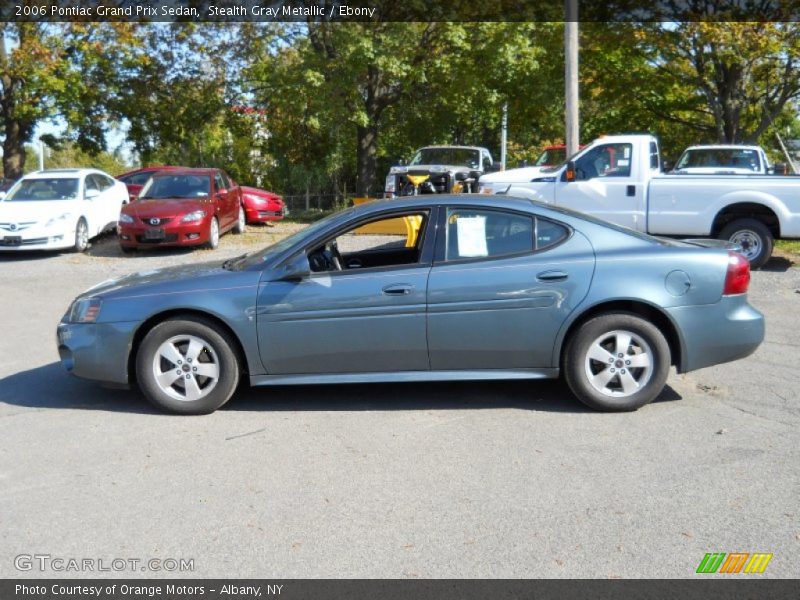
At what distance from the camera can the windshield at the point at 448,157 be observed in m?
19.4

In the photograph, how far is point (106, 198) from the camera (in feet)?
56.9

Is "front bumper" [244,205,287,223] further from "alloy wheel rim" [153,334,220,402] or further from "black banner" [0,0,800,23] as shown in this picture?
"alloy wheel rim" [153,334,220,402]

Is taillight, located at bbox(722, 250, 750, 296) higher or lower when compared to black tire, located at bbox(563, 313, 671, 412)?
higher

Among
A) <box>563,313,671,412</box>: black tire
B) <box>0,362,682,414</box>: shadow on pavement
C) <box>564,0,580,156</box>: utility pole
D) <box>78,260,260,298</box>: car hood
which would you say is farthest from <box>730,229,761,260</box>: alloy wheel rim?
<box>78,260,260,298</box>: car hood

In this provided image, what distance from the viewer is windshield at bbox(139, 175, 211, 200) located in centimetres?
1616

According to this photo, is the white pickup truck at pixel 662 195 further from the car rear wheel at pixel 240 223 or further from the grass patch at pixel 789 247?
the car rear wheel at pixel 240 223

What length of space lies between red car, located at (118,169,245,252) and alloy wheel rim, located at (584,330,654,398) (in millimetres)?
10820

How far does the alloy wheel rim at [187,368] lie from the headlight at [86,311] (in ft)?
1.85

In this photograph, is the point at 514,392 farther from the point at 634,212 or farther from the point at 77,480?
the point at 634,212

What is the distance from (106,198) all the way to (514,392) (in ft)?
43.5

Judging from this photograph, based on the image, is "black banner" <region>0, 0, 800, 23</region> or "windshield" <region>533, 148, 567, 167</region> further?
"windshield" <region>533, 148, 567, 167</region>
